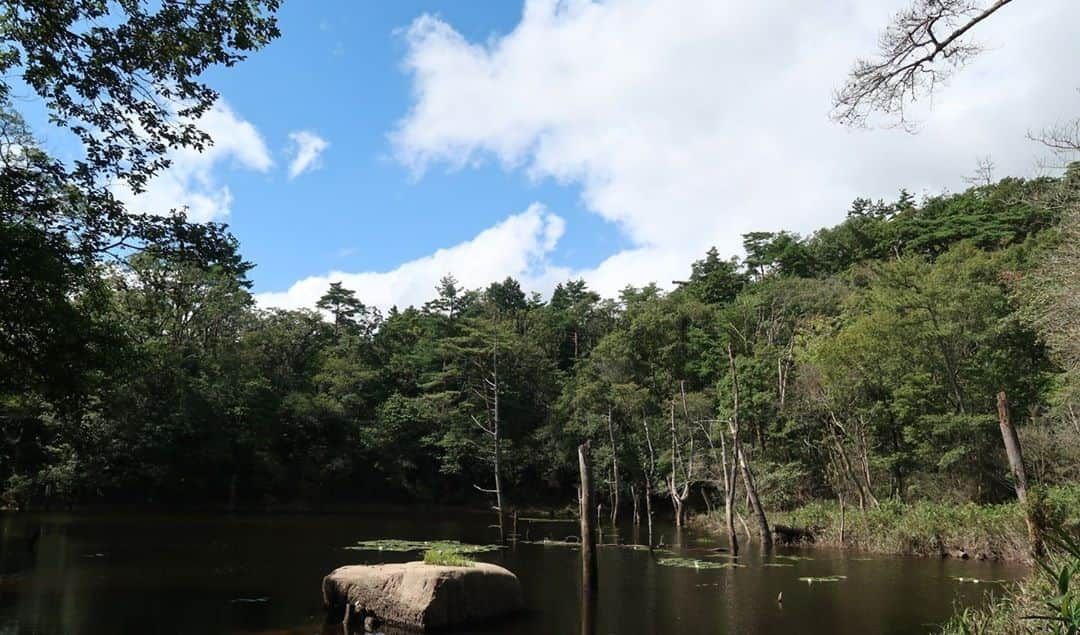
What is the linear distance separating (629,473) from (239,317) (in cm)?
2781

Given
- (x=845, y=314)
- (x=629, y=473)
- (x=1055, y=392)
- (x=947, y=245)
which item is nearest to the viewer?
(x=1055, y=392)

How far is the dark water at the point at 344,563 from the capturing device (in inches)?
474

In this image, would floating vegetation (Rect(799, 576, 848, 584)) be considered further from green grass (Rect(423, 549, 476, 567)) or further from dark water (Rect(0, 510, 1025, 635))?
green grass (Rect(423, 549, 476, 567))

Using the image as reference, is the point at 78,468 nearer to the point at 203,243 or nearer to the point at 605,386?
the point at 605,386

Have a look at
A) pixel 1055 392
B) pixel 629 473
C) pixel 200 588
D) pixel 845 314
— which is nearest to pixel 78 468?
pixel 200 588

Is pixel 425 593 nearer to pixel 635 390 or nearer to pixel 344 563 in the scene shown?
pixel 344 563

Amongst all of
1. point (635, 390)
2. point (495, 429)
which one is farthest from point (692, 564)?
point (635, 390)

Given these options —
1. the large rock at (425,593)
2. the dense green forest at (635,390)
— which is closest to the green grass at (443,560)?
the large rock at (425,593)

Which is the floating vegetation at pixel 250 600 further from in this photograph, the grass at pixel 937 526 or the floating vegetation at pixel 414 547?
the grass at pixel 937 526

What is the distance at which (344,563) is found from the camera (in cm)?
1928

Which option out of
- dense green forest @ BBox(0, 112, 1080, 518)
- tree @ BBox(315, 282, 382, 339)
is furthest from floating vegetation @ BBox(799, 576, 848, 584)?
tree @ BBox(315, 282, 382, 339)

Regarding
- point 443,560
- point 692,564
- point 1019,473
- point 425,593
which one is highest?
point 1019,473

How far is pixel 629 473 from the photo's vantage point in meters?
41.4

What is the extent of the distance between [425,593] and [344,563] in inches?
341
